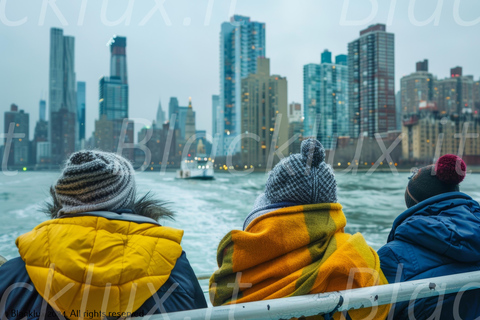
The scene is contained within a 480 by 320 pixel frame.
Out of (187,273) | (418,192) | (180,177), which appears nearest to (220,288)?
(187,273)

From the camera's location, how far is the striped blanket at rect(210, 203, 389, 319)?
1.34 meters

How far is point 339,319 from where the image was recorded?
145 cm

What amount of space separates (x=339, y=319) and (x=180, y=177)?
68012mm

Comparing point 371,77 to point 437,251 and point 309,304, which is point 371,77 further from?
point 309,304

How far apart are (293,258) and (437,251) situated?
29.2 inches

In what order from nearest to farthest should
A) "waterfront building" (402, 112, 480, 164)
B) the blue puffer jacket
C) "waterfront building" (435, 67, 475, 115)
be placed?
the blue puffer jacket, "waterfront building" (402, 112, 480, 164), "waterfront building" (435, 67, 475, 115)

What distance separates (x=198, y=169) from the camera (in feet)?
212

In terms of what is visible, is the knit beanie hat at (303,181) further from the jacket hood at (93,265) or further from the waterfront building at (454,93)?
the waterfront building at (454,93)

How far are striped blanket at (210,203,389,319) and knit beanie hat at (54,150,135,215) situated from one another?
1.62 ft

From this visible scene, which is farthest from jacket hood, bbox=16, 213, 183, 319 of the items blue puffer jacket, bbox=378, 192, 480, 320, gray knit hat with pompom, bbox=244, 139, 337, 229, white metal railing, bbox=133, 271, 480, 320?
blue puffer jacket, bbox=378, 192, 480, 320

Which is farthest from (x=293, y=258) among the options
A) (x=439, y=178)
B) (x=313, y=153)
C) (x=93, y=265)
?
(x=439, y=178)

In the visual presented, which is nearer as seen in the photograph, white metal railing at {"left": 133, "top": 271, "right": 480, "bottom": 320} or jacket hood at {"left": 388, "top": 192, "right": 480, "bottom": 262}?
white metal railing at {"left": 133, "top": 271, "right": 480, "bottom": 320}

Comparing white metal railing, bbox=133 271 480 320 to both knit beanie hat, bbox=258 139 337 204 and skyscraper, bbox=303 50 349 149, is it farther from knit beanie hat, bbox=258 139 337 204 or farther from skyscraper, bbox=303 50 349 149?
skyscraper, bbox=303 50 349 149

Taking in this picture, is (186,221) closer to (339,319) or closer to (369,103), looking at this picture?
(339,319)
